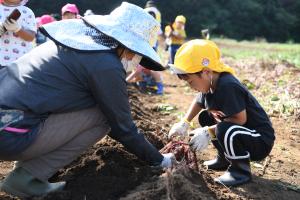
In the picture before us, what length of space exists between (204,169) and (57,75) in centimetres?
159

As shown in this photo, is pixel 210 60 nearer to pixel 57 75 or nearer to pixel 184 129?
pixel 184 129

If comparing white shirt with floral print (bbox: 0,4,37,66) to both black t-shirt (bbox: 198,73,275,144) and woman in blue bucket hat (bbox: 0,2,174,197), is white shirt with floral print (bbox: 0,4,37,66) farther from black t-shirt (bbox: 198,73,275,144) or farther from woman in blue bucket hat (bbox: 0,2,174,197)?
black t-shirt (bbox: 198,73,275,144)

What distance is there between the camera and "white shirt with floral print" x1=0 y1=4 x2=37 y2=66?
4.35m

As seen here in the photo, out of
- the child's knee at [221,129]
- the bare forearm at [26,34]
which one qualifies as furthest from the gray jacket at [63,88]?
the bare forearm at [26,34]

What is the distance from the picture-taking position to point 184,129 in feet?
12.1

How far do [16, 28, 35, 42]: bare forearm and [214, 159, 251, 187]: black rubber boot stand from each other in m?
2.26

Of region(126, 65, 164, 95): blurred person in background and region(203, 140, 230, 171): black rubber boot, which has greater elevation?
region(203, 140, 230, 171): black rubber boot


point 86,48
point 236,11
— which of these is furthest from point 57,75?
point 236,11

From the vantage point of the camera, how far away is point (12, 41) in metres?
4.38

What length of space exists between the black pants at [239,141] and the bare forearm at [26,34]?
2.10 m

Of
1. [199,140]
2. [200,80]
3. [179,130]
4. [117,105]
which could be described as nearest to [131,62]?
[117,105]

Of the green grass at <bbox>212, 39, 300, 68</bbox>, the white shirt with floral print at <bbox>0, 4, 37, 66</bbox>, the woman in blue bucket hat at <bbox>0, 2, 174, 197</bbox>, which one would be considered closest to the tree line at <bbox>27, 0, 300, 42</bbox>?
the green grass at <bbox>212, 39, 300, 68</bbox>

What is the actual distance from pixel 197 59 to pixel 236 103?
0.42 metres

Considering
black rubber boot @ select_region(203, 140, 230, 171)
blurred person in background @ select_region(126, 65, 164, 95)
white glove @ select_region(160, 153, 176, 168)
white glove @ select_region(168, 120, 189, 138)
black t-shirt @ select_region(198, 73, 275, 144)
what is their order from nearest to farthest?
white glove @ select_region(160, 153, 176, 168), black t-shirt @ select_region(198, 73, 275, 144), white glove @ select_region(168, 120, 189, 138), black rubber boot @ select_region(203, 140, 230, 171), blurred person in background @ select_region(126, 65, 164, 95)
